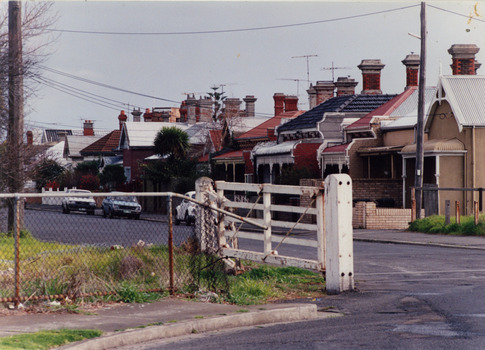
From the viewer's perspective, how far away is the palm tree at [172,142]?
5241 cm

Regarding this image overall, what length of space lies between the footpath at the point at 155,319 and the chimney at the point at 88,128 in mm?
86493

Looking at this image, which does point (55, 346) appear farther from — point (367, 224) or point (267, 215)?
point (367, 224)

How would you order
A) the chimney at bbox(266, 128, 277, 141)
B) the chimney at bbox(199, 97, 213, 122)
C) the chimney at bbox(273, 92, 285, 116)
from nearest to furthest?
1. the chimney at bbox(266, 128, 277, 141)
2. the chimney at bbox(273, 92, 285, 116)
3. the chimney at bbox(199, 97, 213, 122)

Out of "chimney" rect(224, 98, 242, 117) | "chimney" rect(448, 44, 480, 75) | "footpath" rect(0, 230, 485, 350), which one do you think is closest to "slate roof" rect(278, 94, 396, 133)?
"chimney" rect(448, 44, 480, 75)

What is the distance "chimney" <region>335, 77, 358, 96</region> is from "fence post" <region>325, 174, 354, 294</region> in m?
40.5

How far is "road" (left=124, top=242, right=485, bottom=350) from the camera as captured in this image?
332 inches

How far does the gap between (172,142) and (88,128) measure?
151 feet

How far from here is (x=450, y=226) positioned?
27.7 m

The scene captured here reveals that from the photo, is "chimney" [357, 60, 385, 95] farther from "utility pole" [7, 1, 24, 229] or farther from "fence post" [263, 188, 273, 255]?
"fence post" [263, 188, 273, 255]

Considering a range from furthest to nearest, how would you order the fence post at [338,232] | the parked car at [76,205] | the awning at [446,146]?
1. the parked car at [76,205]
2. the awning at [446,146]
3. the fence post at [338,232]

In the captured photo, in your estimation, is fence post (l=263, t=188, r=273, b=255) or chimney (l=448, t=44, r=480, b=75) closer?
fence post (l=263, t=188, r=273, b=255)

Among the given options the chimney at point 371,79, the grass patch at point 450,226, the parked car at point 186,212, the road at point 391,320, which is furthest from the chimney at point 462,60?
the road at point 391,320

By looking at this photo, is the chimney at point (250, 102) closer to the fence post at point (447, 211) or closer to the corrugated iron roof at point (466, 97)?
the corrugated iron roof at point (466, 97)

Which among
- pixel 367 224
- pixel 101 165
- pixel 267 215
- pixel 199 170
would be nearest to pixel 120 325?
pixel 267 215
